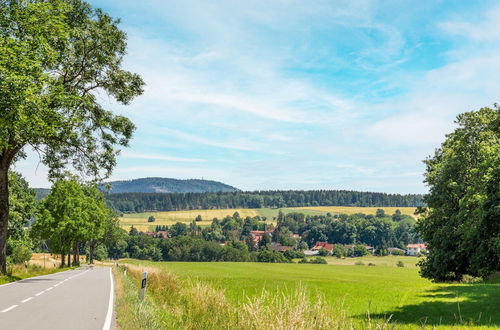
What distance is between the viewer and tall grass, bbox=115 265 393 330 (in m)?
7.09

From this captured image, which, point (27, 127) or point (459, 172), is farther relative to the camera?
point (459, 172)

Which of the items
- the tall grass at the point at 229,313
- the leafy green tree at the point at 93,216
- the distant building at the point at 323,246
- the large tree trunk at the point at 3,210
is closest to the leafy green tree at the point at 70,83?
the large tree trunk at the point at 3,210

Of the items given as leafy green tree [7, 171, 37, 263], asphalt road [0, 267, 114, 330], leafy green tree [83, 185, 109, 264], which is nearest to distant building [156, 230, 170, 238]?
leafy green tree [83, 185, 109, 264]

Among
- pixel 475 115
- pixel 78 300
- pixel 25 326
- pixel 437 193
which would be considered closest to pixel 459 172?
pixel 437 193

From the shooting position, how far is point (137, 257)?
460 feet

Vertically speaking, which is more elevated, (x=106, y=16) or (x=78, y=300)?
(x=106, y=16)

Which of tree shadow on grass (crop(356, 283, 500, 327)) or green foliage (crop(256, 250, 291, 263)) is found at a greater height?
tree shadow on grass (crop(356, 283, 500, 327))

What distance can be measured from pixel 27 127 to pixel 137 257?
5076 inches

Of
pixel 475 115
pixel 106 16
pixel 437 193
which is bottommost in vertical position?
pixel 437 193

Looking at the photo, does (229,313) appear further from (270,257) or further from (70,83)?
(270,257)

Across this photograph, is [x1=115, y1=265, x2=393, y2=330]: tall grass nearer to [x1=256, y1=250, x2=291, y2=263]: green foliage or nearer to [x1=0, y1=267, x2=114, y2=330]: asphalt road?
[x1=0, y1=267, x2=114, y2=330]: asphalt road

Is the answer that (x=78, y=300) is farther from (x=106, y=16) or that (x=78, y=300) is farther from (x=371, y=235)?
(x=371, y=235)

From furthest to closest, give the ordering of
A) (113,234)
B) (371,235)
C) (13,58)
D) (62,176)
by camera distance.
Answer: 1. (371,235)
2. (113,234)
3. (62,176)
4. (13,58)

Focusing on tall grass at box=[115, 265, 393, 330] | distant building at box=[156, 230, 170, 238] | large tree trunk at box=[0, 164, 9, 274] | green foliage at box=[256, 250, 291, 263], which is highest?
large tree trunk at box=[0, 164, 9, 274]
